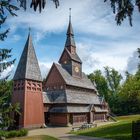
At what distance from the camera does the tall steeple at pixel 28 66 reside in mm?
45719

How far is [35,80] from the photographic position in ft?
153

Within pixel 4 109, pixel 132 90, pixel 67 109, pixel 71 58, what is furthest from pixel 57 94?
pixel 4 109

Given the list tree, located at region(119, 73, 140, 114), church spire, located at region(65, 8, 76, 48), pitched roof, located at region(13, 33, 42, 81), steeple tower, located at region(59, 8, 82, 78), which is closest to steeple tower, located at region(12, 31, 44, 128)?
pitched roof, located at region(13, 33, 42, 81)

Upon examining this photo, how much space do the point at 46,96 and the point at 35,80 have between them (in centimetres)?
835

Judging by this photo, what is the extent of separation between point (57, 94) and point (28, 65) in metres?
12.6

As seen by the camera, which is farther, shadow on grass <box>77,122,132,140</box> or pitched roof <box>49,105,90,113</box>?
pitched roof <box>49,105,90,113</box>

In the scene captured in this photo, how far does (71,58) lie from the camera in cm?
6312

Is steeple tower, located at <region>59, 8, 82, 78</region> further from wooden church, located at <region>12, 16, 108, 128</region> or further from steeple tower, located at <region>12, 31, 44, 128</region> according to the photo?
steeple tower, located at <region>12, 31, 44, 128</region>

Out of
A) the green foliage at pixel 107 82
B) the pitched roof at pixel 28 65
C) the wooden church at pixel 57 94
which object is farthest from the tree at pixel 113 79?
the pitched roof at pixel 28 65

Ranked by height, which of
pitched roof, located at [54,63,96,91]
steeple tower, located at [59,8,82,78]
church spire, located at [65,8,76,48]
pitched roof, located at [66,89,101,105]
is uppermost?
church spire, located at [65,8,76,48]

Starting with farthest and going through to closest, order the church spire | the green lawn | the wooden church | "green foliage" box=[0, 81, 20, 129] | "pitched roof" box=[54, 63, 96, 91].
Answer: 1. the church spire
2. "pitched roof" box=[54, 63, 96, 91]
3. the wooden church
4. the green lawn
5. "green foliage" box=[0, 81, 20, 129]

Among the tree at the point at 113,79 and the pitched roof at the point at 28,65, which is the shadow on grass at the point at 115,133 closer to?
the pitched roof at the point at 28,65

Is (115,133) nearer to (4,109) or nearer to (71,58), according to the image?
(4,109)

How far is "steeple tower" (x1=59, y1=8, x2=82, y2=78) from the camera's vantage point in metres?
63.3
